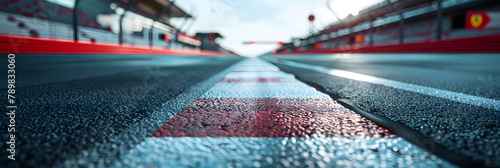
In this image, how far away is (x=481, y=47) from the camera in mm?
2449

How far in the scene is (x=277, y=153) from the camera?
484 millimetres

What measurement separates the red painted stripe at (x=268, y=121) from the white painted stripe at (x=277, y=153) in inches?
1.7

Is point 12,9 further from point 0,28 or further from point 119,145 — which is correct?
point 119,145

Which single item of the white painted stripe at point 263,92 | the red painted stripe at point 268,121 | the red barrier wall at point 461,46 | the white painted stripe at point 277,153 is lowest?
the white painted stripe at point 277,153

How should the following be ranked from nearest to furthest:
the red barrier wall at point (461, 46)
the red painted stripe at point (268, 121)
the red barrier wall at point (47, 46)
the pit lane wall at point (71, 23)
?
the red painted stripe at point (268, 121), the red barrier wall at point (47, 46), the red barrier wall at point (461, 46), the pit lane wall at point (71, 23)

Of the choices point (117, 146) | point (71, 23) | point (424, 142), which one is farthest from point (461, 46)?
point (71, 23)

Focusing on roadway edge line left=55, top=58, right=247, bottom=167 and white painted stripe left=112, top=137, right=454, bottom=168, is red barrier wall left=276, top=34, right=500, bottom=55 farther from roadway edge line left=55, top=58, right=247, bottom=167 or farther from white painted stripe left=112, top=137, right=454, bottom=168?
roadway edge line left=55, top=58, right=247, bottom=167

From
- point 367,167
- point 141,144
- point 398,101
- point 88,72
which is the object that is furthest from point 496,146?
point 88,72

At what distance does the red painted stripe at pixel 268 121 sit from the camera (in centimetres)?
62

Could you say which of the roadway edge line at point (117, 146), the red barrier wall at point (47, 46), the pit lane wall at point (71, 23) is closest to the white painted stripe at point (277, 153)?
the roadway edge line at point (117, 146)

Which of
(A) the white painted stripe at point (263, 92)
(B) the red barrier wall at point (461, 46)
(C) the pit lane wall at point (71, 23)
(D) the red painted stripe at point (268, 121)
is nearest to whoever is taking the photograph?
(D) the red painted stripe at point (268, 121)

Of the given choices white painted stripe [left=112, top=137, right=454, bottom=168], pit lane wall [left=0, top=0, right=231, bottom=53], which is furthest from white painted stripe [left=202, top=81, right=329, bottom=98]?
pit lane wall [left=0, top=0, right=231, bottom=53]

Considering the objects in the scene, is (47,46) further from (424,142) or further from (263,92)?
(424,142)

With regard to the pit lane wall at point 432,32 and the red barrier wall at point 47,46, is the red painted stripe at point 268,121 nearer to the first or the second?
the red barrier wall at point 47,46
